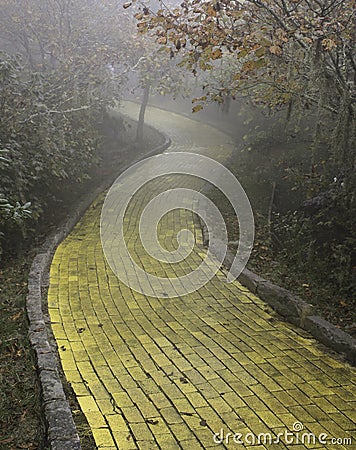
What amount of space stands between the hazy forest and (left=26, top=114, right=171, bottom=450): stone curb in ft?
0.45

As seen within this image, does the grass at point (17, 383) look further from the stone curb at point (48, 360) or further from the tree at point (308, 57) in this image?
the tree at point (308, 57)

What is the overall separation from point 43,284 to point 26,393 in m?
2.02

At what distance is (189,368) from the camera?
12.8 ft

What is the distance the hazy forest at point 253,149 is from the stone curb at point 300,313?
0.28 m

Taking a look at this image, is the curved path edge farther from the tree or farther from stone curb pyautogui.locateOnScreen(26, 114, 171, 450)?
stone curb pyautogui.locateOnScreen(26, 114, 171, 450)

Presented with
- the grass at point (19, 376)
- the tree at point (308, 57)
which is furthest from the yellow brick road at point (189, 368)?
the tree at point (308, 57)

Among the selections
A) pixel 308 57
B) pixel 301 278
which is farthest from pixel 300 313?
pixel 308 57

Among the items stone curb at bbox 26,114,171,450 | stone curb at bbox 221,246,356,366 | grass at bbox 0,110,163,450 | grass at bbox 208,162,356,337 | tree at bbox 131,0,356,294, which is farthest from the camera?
tree at bbox 131,0,356,294

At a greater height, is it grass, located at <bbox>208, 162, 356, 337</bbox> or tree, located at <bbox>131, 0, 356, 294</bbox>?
tree, located at <bbox>131, 0, 356, 294</bbox>

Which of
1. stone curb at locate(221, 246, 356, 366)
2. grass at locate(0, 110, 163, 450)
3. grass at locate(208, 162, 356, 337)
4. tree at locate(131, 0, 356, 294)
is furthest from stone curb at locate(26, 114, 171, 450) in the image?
tree at locate(131, 0, 356, 294)

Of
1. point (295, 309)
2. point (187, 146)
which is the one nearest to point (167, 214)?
point (295, 309)

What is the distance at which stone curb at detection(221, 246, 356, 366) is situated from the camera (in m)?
4.19

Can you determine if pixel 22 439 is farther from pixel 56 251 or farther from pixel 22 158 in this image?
pixel 22 158

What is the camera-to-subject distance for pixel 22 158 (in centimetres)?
714
